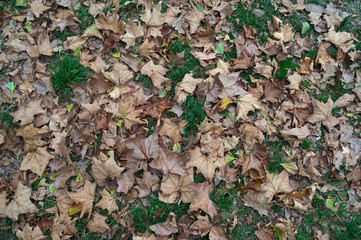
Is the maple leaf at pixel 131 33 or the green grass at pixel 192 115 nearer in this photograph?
the green grass at pixel 192 115

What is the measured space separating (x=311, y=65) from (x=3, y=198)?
3.17 meters

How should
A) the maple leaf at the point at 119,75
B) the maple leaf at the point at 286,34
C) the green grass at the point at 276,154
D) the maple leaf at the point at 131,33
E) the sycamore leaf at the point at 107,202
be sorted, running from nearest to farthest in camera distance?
the sycamore leaf at the point at 107,202, the green grass at the point at 276,154, the maple leaf at the point at 119,75, the maple leaf at the point at 131,33, the maple leaf at the point at 286,34

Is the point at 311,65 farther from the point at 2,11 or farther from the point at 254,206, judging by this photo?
the point at 2,11

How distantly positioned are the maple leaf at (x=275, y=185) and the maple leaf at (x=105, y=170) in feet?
4.16

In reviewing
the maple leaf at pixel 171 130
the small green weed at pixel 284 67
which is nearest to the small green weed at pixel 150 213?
the maple leaf at pixel 171 130

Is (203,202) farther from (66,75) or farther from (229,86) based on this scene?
(66,75)

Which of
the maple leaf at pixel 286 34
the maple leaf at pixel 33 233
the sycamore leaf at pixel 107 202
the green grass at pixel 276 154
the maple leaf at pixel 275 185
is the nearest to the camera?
the maple leaf at pixel 33 233

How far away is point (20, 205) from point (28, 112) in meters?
0.81

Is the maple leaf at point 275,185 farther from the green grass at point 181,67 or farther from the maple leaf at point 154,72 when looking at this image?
the maple leaf at point 154,72

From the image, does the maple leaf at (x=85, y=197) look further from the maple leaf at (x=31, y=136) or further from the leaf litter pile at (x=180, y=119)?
the maple leaf at (x=31, y=136)

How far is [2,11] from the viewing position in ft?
8.91

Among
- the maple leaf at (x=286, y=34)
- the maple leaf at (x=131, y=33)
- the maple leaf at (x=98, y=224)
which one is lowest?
the maple leaf at (x=98, y=224)

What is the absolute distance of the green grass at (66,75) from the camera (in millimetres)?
2520

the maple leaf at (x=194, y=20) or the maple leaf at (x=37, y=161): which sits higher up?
the maple leaf at (x=194, y=20)
